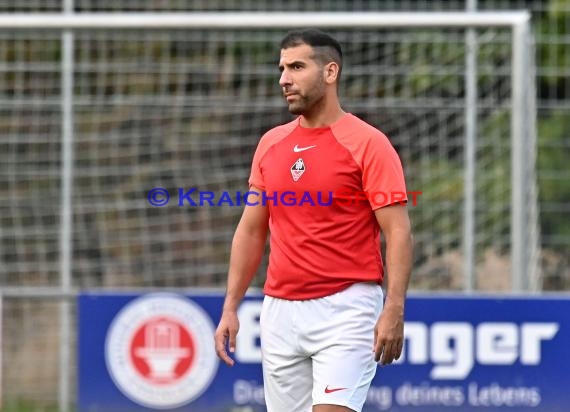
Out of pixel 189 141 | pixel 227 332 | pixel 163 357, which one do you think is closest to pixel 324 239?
pixel 227 332

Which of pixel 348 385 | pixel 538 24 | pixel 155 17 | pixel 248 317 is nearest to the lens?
pixel 348 385

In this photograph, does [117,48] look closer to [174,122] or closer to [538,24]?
[174,122]

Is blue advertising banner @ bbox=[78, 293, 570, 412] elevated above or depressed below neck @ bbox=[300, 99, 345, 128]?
below

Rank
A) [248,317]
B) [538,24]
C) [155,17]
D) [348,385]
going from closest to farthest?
[348,385] < [248,317] < [155,17] < [538,24]

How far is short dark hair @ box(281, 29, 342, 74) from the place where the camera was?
526 cm

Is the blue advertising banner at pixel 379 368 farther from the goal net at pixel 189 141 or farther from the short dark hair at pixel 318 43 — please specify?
the short dark hair at pixel 318 43

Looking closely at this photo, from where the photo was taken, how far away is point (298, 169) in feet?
17.2

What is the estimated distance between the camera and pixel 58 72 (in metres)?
8.90

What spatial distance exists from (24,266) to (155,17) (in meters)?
1.85

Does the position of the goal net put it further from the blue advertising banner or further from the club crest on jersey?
the club crest on jersey

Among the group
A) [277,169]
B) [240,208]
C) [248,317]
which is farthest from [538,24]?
[277,169]

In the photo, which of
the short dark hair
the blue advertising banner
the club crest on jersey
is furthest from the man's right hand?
the blue advertising banner

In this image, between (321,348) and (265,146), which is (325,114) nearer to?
(265,146)

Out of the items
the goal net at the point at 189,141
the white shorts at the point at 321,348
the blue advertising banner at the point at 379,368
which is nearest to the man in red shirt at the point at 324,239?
the white shorts at the point at 321,348
